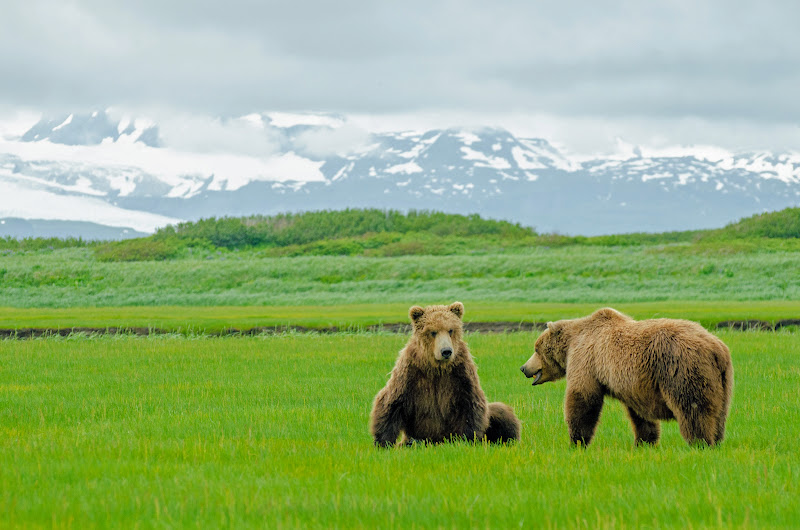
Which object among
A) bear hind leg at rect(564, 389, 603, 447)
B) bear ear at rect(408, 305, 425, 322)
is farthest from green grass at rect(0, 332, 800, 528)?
bear ear at rect(408, 305, 425, 322)

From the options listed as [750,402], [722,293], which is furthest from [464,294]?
[750,402]

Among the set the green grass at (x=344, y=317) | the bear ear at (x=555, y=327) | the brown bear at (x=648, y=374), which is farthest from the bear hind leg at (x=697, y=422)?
the green grass at (x=344, y=317)

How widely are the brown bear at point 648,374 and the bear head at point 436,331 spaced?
1500 mm

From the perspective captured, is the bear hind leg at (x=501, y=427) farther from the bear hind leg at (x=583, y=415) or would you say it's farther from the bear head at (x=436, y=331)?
the bear head at (x=436, y=331)

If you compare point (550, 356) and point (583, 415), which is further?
point (550, 356)

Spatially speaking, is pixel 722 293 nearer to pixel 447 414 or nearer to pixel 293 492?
pixel 447 414

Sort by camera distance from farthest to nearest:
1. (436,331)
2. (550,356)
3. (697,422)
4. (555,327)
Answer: (550,356)
(555,327)
(436,331)
(697,422)

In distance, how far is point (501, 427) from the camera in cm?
1002

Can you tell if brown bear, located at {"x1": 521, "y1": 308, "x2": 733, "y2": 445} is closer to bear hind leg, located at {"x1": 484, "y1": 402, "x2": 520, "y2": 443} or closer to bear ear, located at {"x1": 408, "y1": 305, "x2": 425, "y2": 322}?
bear hind leg, located at {"x1": 484, "y1": 402, "x2": 520, "y2": 443}

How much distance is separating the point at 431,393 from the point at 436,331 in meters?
0.80

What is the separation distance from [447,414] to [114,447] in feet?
12.0

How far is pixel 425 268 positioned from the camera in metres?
59.5

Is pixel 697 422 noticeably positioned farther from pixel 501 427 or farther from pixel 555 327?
pixel 555 327

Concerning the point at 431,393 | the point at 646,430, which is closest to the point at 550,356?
the point at 646,430
